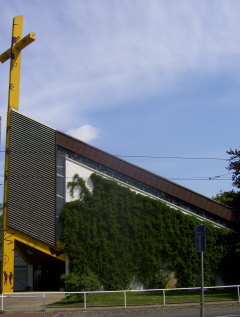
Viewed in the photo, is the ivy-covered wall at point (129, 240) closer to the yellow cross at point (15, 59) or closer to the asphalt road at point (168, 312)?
the yellow cross at point (15, 59)

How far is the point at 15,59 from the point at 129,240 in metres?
14.8

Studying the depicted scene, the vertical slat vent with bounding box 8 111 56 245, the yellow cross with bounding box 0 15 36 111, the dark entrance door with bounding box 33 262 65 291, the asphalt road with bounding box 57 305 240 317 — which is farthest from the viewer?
the dark entrance door with bounding box 33 262 65 291

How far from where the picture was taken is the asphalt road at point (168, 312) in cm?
1476

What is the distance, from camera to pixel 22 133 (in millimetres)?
28469

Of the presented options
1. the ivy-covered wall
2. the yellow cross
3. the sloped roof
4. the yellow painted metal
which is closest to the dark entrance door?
the yellow painted metal

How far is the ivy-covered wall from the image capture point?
90.2ft

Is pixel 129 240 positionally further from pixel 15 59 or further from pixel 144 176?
pixel 15 59

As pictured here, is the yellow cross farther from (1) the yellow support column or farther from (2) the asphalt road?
(2) the asphalt road

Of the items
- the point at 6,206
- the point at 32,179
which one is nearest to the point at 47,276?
the point at 6,206

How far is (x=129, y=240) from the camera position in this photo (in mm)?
28172

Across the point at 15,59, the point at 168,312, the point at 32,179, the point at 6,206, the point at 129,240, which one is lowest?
the point at 168,312

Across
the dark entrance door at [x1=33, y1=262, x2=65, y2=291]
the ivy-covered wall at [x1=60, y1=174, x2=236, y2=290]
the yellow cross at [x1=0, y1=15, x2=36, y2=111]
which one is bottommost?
the dark entrance door at [x1=33, y1=262, x2=65, y2=291]

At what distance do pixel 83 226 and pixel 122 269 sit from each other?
3.87 meters

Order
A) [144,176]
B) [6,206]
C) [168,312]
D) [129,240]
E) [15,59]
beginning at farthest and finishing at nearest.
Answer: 1. [144,176]
2. [15,59]
3. [129,240]
4. [6,206]
5. [168,312]
